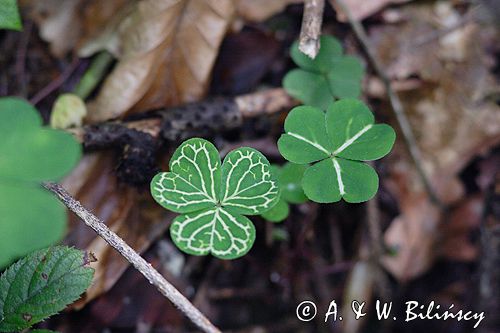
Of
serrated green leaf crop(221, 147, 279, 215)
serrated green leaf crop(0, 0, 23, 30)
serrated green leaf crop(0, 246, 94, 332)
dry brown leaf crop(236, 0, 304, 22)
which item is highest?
serrated green leaf crop(0, 0, 23, 30)

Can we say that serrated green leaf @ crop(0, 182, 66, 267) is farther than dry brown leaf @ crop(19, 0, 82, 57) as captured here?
No

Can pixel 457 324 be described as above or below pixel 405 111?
below

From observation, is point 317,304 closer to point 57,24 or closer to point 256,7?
point 256,7

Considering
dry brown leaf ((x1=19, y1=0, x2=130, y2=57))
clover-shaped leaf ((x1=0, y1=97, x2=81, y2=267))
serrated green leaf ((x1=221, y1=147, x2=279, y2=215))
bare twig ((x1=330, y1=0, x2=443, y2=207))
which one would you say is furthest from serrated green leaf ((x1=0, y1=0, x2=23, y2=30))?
bare twig ((x1=330, y1=0, x2=443, y2=207))

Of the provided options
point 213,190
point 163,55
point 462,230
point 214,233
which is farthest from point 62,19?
point 462,230

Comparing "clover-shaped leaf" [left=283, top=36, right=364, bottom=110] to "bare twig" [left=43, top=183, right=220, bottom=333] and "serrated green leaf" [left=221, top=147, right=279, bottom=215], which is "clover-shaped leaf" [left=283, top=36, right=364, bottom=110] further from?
"bare twig" [left=43, top=183, right=220, bottom=333]

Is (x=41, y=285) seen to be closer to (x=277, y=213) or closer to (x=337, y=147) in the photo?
(x=277, y=213)

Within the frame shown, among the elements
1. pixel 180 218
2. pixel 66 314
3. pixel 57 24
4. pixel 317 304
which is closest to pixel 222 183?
pixel 180 218
